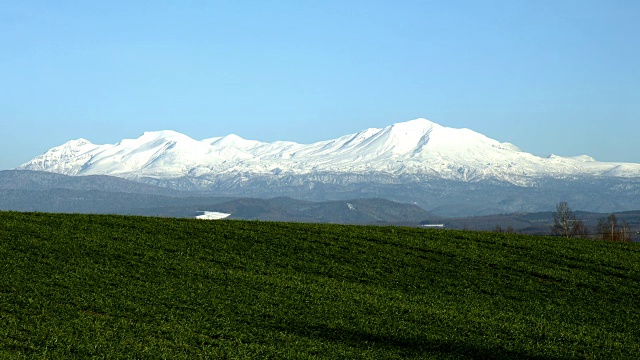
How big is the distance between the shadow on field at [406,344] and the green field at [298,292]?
0.33 ft

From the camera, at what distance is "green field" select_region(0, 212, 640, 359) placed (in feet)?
105

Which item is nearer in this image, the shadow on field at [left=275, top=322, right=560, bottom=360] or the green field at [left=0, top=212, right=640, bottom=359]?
the green field at [left=0, top=212, right=640, bottom=359]

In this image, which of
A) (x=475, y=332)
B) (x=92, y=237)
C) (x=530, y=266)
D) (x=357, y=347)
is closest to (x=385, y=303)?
(x=475, y=332)

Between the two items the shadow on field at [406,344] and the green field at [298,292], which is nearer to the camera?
the green field at [298,292]

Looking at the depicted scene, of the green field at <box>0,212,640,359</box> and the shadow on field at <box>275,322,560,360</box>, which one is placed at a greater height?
the green field at <box>0,212,640,359</box>

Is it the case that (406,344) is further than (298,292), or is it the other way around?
(298,292)

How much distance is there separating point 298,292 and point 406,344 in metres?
9.23

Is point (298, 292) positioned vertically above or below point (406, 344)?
above

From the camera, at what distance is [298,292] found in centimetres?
4134

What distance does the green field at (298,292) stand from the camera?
32094 millimetres

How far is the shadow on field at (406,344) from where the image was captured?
32312mm

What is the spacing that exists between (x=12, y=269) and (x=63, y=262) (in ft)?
10.0

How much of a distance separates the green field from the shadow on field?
0.33 feet

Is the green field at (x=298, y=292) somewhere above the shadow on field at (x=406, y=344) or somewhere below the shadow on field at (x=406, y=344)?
above
